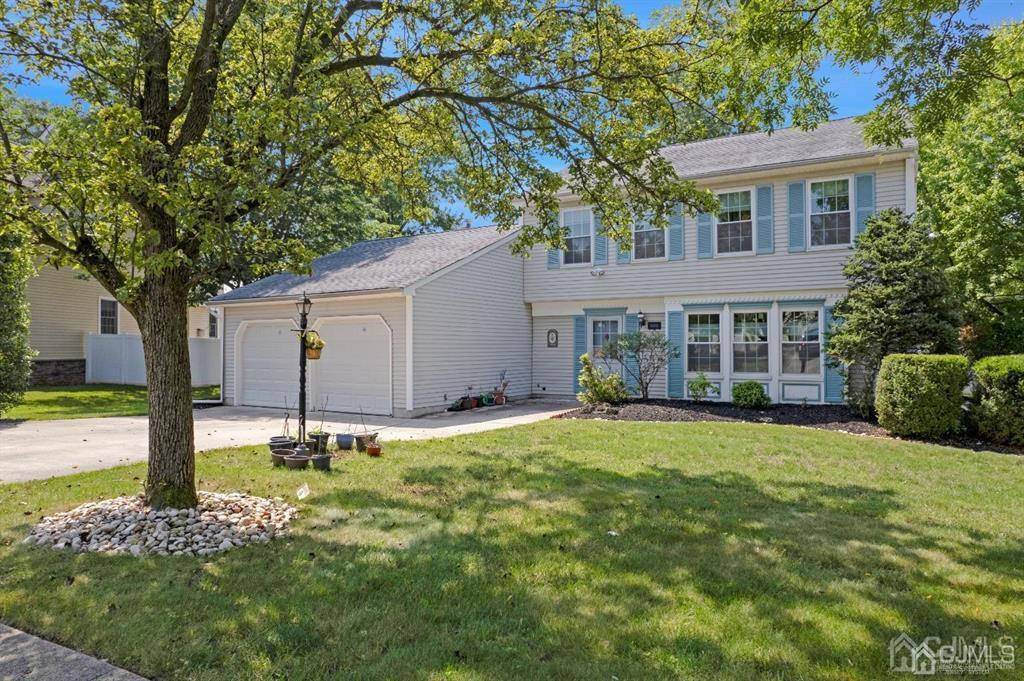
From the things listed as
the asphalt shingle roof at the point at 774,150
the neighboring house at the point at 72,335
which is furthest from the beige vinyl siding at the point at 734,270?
the neighboring house at the point at 72,335

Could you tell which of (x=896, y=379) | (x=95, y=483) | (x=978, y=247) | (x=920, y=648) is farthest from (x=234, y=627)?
(x=978, y=247)

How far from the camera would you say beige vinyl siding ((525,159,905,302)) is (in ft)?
43.3

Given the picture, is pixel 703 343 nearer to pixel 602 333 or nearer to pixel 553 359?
pixel 602 333

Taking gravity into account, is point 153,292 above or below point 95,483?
above

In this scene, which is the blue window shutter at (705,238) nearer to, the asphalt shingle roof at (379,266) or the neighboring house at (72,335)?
the asphalt shingle roof at (379,266)

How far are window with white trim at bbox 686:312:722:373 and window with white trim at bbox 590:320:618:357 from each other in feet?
6.66

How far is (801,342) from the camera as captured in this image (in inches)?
547

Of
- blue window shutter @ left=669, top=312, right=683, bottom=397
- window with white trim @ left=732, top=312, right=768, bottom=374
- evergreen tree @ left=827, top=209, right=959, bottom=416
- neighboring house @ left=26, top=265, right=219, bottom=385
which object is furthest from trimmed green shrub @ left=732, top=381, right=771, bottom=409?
neighboring house @ left=26, top=265, right=219, bottom=385

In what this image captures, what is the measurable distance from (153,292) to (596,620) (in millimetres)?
4551

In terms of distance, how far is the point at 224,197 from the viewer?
4.53m

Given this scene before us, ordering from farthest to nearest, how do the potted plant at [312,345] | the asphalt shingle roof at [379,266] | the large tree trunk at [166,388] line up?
1. the asphalt shingle roof at [379,266]
2. the potted plant at [312,345]
3. the large tree trunk at [166,388]

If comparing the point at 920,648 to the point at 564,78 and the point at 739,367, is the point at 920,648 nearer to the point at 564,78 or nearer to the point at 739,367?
the point at 564,78

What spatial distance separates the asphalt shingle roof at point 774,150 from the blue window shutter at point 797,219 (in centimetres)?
69

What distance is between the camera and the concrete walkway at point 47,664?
287 centimetres
